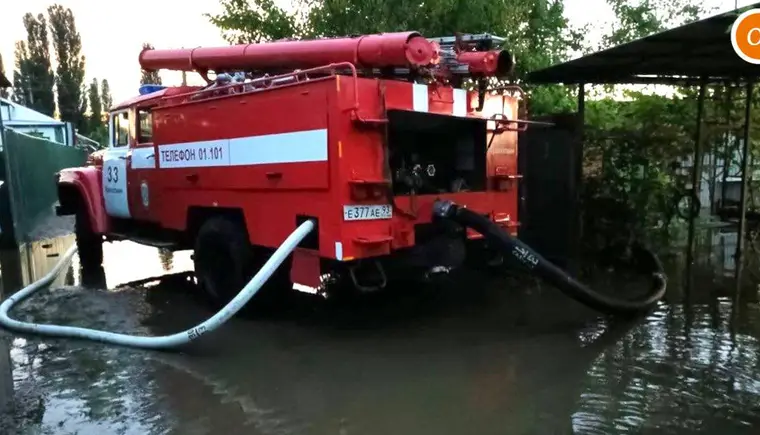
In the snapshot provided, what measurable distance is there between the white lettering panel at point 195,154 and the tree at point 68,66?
4812cm

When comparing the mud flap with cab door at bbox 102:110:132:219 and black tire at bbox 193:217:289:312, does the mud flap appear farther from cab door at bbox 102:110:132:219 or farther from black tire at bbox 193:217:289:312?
cab door at bbox 102:110:132:219

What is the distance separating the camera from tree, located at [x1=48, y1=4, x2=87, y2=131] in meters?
51.2

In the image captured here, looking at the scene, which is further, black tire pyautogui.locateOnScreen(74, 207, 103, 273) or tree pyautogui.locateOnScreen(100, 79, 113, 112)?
tree pyautogui.locateOnScreen(100, 79, 113, 112)

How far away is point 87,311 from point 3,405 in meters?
2.65

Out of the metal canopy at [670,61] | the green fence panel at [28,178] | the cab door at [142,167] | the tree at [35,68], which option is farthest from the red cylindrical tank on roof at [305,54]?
the tree at [35,68]

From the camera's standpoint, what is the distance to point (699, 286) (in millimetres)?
8109

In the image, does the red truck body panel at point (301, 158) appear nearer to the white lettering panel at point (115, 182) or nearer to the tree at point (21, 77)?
the white lettering panel at point (115, 182)

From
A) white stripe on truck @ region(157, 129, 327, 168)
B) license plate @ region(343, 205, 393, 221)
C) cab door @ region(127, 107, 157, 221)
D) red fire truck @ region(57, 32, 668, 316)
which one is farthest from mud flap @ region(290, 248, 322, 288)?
cab door @ region(127, 107, 157, 221)

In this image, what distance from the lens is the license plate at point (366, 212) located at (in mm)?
Answer: 5449

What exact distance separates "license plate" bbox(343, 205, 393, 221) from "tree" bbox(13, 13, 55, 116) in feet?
169

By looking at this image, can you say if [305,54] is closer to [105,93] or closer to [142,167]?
[142,167]

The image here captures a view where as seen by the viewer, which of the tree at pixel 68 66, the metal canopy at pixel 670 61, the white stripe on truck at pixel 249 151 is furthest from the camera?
the tree at pixel 68 66

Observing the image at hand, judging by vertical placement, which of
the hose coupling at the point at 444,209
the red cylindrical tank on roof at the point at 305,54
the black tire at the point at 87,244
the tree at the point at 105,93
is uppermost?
the tree at the point at 105,93

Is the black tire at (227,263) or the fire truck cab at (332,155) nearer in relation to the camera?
the fire truck cab at (332,155)
